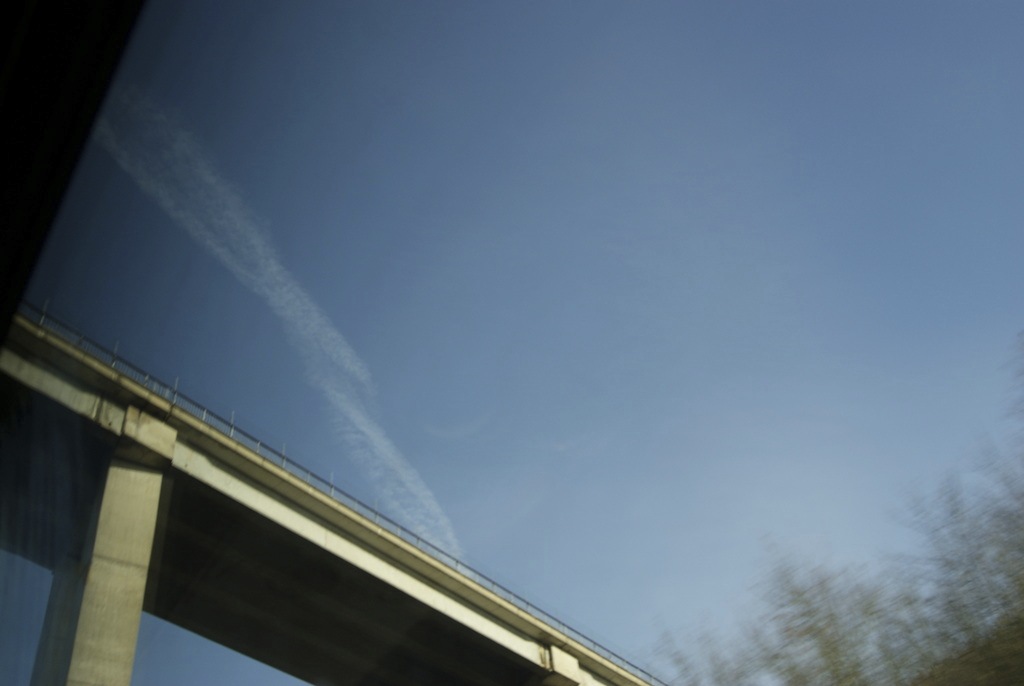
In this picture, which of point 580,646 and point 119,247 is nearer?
point 119,247

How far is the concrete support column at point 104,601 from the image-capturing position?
545cm

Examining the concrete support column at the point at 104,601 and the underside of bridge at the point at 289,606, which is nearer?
the concrete support column at the point at 104,601

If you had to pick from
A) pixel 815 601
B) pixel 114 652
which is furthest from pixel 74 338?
pixel 815 601

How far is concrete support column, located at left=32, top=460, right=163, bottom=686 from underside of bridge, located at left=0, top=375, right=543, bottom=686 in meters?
0.32

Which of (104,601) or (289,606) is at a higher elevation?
(289,606)

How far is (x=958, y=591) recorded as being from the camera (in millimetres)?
15508

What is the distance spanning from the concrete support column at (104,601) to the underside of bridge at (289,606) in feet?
1.07

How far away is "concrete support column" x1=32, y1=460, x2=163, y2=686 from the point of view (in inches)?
215

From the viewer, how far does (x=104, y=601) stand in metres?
10.0

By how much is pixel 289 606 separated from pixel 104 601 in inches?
532

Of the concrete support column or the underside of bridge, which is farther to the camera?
the underside of bridge

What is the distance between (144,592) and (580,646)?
2258cm

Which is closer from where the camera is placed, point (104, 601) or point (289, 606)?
point (104, 601)

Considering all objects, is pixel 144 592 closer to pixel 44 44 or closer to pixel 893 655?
pixel 44 44
